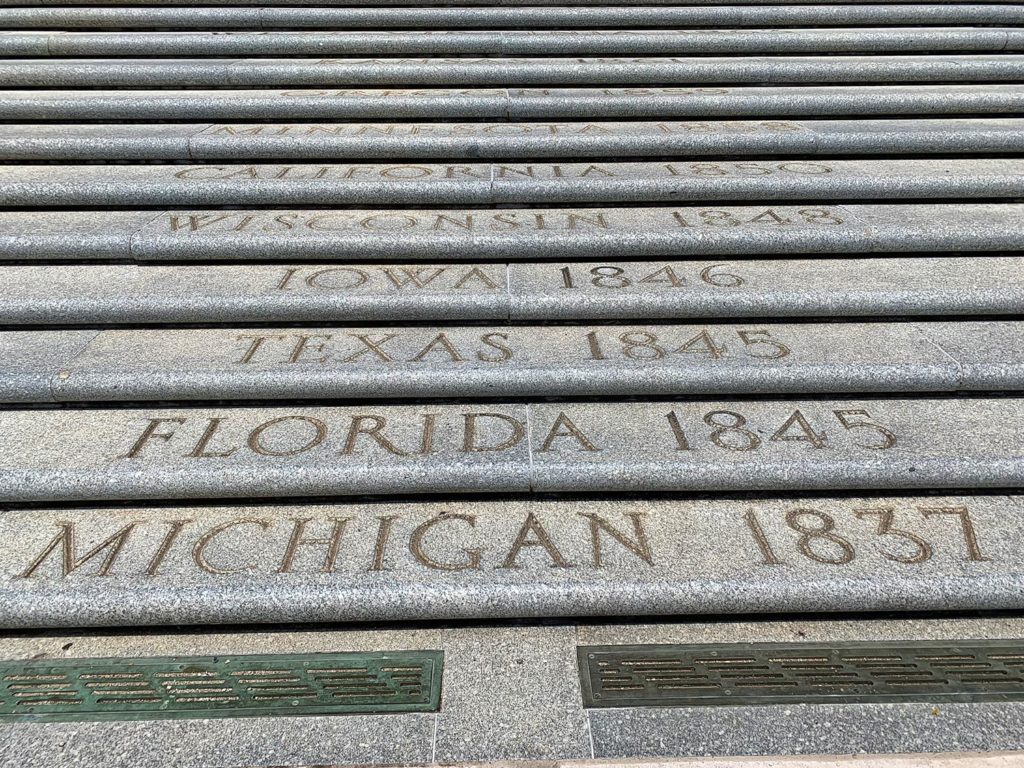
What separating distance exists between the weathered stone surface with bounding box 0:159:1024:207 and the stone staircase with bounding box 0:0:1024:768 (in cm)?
3

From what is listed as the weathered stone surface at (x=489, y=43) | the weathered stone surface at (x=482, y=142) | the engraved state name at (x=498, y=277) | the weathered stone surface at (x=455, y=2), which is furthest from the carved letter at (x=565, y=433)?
→ the weathered stone surface at (x=455, y=2)

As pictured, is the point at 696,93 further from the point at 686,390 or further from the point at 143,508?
the point at 143,508

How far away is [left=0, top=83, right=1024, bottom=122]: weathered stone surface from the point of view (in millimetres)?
5340

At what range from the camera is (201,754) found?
7.64ft

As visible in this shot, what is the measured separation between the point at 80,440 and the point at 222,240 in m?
1.50

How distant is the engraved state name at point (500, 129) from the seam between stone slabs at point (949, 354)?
201 centimetres

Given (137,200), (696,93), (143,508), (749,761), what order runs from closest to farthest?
(749,761), (143,508), (137,200), (696,93)

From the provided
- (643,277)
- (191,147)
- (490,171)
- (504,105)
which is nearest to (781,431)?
(643,277)

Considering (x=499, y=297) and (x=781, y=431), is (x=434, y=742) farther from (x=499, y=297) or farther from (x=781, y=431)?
(x=499, y=297)

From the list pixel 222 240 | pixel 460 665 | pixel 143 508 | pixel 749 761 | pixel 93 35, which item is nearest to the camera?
pixel 749 761

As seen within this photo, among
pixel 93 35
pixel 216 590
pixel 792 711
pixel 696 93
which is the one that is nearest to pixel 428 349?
pixel 216 590

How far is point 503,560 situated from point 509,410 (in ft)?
2.84

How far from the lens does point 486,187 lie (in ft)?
15.3

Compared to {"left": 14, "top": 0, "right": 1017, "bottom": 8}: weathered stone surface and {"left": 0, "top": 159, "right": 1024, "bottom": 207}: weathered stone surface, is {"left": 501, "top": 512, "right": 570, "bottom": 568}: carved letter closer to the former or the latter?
{"left": 0, "top": 159, "right": 1024, "bottom": 207}: weathered stone surface
